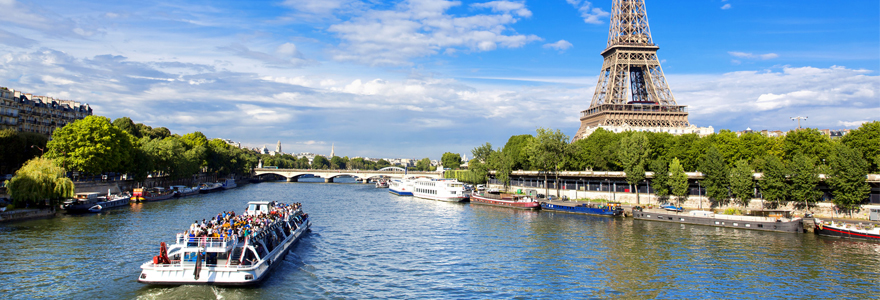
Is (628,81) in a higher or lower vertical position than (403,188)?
higher

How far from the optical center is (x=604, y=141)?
81625 millimetres

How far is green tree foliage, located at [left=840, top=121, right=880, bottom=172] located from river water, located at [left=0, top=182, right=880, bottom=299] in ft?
62.5

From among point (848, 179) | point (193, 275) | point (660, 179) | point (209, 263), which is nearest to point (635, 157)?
point (660, 179)

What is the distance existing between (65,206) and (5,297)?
34.1m

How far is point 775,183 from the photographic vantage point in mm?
51281

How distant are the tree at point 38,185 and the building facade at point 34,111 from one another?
38.5 m

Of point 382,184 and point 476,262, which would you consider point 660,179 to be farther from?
point 382,184

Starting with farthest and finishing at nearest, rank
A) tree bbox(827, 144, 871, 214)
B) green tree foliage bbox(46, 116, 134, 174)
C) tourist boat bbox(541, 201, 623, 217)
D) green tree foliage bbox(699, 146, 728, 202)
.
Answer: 1. green tree foliage bbox(46, 116, 134, 174)
2. tourist boat bbox(541, 201, 623, 217)
3. green tree foliage bbox(699, 146, 728, 202)
4. tree bbox(827, 144, 871, 214)

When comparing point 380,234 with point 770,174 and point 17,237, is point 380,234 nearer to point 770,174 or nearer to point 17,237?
point 17,237

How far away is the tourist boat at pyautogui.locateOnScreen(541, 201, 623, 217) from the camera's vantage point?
5778 centimetres

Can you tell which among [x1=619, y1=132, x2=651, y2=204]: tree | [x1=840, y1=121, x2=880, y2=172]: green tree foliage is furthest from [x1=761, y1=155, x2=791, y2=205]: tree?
[x1=619, y1=132, x2=651, y2=204]: tree

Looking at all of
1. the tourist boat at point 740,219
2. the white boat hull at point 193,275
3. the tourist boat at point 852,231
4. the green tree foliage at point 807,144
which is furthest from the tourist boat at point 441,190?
the white boat hull at point 193,275

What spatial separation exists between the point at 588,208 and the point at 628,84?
4817 centimetres

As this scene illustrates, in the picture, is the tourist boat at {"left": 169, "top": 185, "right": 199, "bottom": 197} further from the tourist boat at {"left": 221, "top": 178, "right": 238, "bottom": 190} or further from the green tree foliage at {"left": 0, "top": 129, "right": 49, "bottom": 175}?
the tourist boat at {"left": 221, "top": 178, "right": 238, "bottom": 190}
